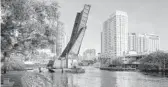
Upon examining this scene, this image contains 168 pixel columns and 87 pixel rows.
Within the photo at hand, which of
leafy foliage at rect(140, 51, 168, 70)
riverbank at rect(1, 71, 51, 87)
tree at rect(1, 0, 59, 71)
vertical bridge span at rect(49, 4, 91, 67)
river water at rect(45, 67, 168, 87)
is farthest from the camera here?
leafy foliage at rect(140, 51, 168, 70)

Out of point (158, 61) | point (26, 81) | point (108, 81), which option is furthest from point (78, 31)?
point (26, 81)

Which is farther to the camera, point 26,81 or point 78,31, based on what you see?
point 78,31

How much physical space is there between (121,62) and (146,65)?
52.9 meters

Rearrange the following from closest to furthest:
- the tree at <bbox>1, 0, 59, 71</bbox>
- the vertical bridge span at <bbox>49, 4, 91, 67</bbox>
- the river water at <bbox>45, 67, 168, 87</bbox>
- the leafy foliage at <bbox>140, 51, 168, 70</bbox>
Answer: the tree at <bbox>1, 0, 59, 71</bbox>, the river water at <bbox>45, 67, 168, 87</bbox>, the vertical bridge span at <bbox>49, 4, 91, 67</bbox>, the leafy foliage at <bbox>140, 51, 168, 70</bbox>

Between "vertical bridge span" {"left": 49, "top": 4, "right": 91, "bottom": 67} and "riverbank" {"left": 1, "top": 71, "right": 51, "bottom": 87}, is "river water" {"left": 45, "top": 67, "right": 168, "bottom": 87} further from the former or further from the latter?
"vertical bridge span" {"left": 49, "top": 4, "right": 91, "bottom": 67}

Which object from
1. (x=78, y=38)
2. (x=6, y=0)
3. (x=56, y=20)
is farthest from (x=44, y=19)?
(x=78, y=38)

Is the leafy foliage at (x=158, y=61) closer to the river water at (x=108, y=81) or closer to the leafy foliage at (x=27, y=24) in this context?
the river water at (x=108, y=81)

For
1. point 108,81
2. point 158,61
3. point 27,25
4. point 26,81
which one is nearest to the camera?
point 27,25

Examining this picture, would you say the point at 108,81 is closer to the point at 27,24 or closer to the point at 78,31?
the point at 27,24

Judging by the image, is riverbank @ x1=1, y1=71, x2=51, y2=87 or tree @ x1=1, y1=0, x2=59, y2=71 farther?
riverbank @ x1=1, y1=71, x2=51, y2=87

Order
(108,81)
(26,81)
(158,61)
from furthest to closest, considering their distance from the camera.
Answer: (158,61) → (108,81) → (26,81)

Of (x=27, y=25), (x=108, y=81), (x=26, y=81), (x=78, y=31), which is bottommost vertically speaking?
(x=108, y=81)

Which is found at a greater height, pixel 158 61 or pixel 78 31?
pixel 78 31

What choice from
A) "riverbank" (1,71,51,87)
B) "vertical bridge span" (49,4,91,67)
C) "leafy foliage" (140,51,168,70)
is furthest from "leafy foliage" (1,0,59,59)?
"leafy foliage" (140,51,168,70)
